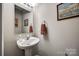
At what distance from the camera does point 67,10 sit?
129cm

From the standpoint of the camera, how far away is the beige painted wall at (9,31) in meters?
1.28

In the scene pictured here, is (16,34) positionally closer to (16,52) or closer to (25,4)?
(16,52)

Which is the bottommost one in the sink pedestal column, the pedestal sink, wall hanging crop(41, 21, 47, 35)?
the sink pedestal column

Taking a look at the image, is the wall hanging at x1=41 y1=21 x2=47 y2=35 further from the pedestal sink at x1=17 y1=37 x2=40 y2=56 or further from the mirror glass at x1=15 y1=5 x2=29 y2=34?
the mirror glass at x1=15 y1=5 x2=29 y2=34

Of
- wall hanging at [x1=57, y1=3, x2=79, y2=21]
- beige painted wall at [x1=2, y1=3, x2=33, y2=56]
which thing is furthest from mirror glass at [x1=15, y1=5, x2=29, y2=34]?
wall hanging at [x1=57, y1=3, x2=79, y2=21]

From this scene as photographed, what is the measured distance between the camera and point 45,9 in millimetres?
1353

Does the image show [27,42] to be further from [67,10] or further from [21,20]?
[67,10]

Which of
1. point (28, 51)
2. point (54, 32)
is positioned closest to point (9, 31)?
point (28, 51)

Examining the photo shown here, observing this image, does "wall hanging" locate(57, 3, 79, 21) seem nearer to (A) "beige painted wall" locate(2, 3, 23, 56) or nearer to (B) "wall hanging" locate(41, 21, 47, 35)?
(B) "wall hanging" locate(41, 21, 47, 35)

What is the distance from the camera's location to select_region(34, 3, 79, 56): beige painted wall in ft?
4.20

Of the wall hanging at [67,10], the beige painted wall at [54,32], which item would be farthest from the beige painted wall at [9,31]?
the wall hanging at [67,10]

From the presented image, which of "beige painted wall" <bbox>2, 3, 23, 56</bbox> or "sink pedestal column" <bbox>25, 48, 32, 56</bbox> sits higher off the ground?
"beige painted wall" <bbox>2, 3, 23, 56</bbox>

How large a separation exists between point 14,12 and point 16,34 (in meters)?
0.30

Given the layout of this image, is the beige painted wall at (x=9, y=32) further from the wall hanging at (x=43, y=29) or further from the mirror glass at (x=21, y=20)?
the wall hanging at (x=43, y=29)
